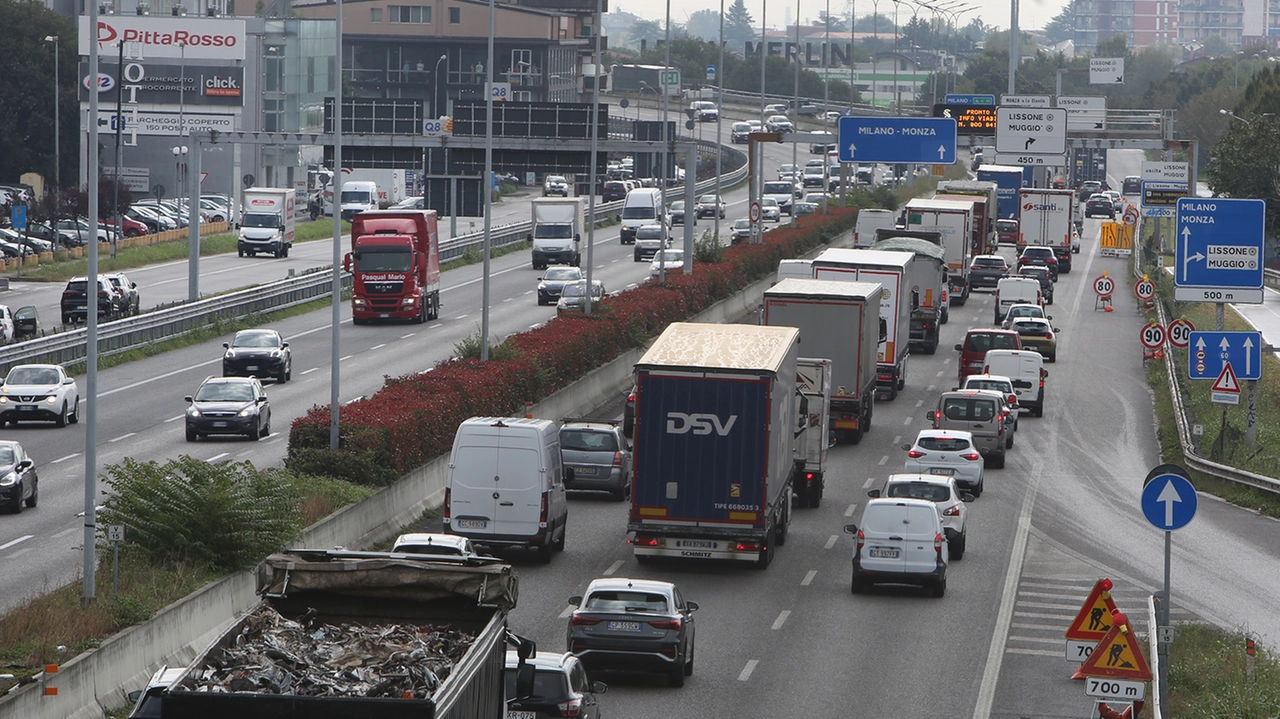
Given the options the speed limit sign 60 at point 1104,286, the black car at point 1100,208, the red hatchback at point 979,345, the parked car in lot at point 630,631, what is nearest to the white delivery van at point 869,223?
the speed limit sign 60 at point 1104,286

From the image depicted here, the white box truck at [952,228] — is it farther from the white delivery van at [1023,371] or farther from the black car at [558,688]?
the black car at [558,688]

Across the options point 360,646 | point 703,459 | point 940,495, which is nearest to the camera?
point 360,646

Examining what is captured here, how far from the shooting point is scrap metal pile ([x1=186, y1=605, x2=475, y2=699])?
33.1 ft

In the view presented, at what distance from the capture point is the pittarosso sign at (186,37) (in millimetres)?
106625

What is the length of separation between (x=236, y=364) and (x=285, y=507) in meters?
24.0

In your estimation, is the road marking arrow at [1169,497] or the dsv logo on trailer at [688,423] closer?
the road marking arrow at [1169,497]

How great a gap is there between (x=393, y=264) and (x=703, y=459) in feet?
109

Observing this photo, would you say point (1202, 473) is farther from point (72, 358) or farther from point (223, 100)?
point (223, 100)

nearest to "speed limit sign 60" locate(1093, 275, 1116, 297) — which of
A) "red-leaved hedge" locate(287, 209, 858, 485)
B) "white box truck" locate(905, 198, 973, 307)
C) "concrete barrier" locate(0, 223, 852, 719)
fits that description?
"white box truck" locate(905, 198, 973, 307)

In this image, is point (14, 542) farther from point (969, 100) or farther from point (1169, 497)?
point (969, 100)

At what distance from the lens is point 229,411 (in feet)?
122

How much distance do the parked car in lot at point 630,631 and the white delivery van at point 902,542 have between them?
21.1 ft

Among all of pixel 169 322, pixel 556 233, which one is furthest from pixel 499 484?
pixel 556 233

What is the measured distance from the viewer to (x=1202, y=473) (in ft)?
124
